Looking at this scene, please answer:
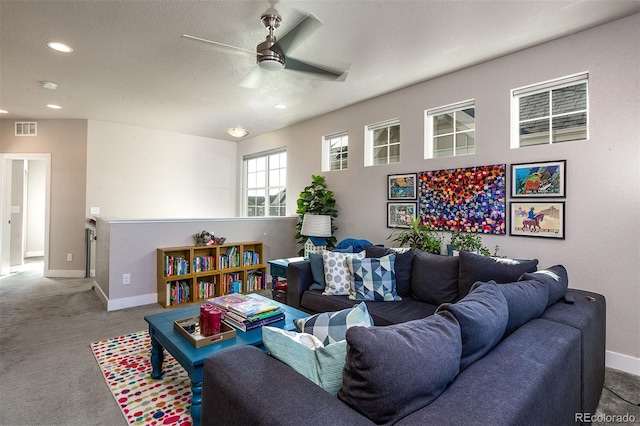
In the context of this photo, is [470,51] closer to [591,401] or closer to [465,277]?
[465,277]

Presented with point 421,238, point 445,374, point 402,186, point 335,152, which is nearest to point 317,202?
point 335,152

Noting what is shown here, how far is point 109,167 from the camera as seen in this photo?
5.52 m

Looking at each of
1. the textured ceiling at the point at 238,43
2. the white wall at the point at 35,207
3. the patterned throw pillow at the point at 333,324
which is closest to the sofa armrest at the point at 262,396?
the patterned throw pillow at the point at 333,324

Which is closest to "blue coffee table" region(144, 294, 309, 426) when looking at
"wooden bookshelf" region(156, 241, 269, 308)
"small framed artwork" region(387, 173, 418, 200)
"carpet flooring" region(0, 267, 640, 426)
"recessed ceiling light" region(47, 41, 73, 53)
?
"carpet flooring" region(0, 267, 640, 426)

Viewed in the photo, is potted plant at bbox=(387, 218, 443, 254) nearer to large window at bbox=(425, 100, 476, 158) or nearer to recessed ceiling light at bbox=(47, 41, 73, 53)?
large window at bbox=(425, 100, 476, 158)

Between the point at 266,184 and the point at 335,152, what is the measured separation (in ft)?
6.49

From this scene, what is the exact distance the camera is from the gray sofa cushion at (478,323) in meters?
1.08

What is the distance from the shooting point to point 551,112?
2.88m

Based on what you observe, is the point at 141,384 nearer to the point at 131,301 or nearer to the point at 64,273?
the point at 131,301

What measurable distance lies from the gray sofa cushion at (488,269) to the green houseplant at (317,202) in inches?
93.0

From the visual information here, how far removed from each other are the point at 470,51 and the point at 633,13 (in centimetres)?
111

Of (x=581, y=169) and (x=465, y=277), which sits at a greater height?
(x=581, y=169)

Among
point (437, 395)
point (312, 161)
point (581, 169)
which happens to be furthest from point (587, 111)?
point (312, 161)

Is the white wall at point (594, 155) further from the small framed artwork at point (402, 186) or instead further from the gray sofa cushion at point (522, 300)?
the gray sofa cushion at point (522, 300)
